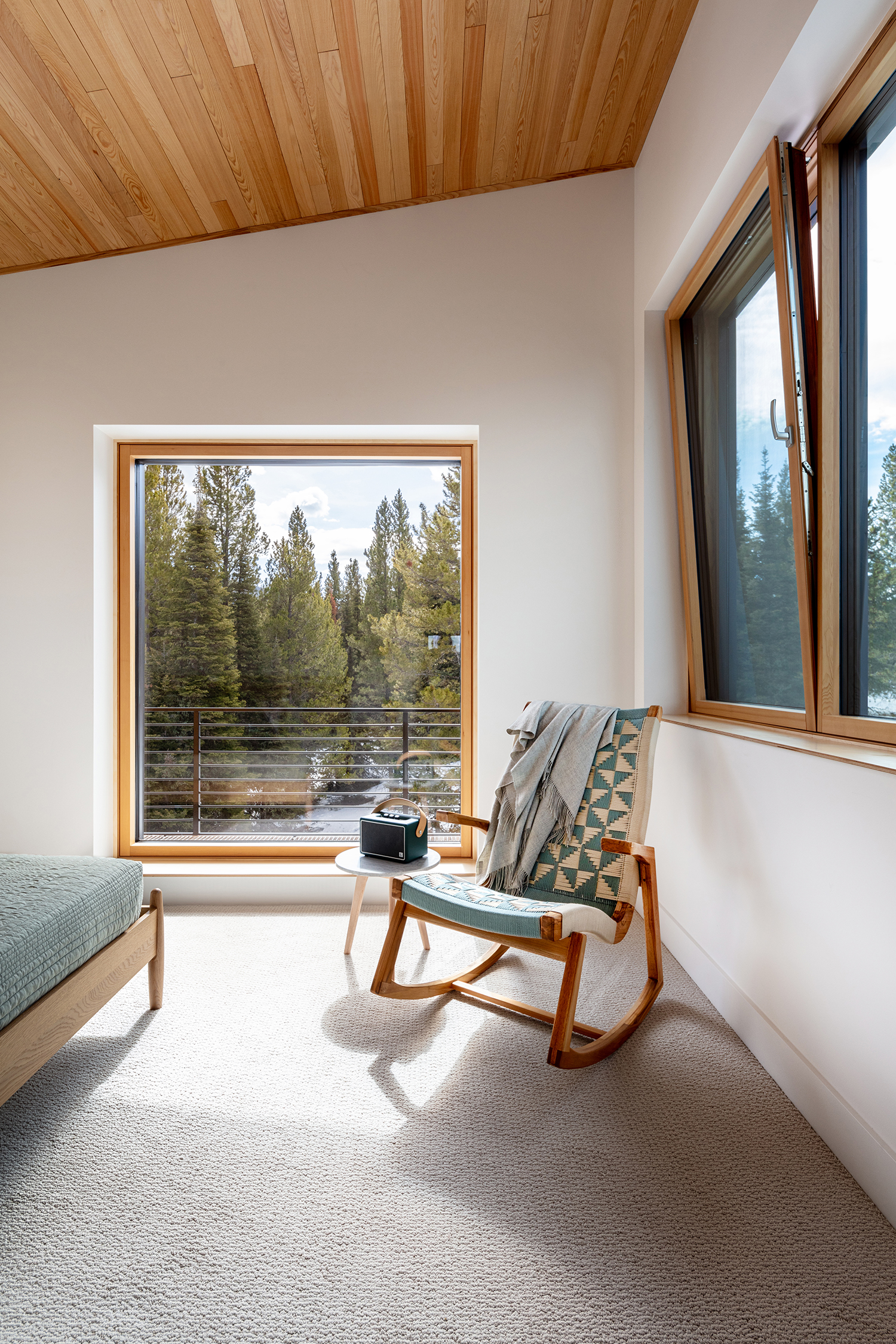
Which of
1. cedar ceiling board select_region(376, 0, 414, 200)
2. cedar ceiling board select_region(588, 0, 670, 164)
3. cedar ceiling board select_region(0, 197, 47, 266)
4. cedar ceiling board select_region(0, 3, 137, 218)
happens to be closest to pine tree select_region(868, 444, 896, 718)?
cedar ceiling board select_region(588, 0, 670, 164)

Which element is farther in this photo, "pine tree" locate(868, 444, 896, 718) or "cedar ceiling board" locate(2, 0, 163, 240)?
"cedar ceiling board" locate(2, 0, 163, 240)

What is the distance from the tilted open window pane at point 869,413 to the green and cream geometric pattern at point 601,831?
747 mm

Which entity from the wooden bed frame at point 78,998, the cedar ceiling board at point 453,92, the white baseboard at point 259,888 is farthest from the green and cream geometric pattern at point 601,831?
the cedar ceiling board at point 453,92

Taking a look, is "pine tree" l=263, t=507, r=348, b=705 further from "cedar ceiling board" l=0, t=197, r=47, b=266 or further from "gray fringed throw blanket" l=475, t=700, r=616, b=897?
"cedar ceiling board" l=0, t=197, r=47, b=266

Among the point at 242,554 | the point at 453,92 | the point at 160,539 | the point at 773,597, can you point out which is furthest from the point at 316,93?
the point at 773,597

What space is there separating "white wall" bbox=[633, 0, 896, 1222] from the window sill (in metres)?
0.02

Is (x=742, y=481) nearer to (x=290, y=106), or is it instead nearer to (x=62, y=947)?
(x=290, y=106)

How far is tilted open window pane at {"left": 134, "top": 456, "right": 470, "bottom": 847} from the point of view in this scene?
3.57 m

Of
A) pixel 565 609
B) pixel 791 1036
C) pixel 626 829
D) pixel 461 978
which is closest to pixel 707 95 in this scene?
pixel 565 609

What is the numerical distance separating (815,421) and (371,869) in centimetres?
192

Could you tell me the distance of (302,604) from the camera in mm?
3570

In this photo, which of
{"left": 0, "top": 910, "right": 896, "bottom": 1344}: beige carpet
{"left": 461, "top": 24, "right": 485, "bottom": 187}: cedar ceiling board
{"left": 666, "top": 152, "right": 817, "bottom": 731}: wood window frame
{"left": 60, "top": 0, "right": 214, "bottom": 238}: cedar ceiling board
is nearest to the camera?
{"left": 0, "top": 910, "right": 896, "bottom": 1344}: beige carpet

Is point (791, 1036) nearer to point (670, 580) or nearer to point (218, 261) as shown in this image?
point (670, 580)

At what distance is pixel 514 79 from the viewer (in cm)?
268
